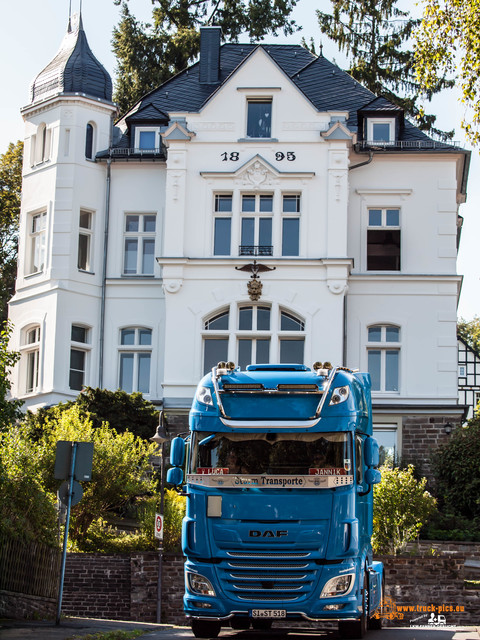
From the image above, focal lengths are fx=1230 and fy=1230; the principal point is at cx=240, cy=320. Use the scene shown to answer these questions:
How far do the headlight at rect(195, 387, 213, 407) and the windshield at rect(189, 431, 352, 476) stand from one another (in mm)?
468

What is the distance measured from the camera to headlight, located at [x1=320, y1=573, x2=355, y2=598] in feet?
49.6

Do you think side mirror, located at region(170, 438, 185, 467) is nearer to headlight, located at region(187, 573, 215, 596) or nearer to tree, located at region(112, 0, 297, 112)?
headlight, located at region(187, 573, 215, 596)

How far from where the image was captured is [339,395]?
15.8 metres

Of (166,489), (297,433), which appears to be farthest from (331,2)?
(297,433)

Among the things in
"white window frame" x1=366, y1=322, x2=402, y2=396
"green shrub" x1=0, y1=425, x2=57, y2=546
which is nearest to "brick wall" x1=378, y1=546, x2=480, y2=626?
"green shrub" x1=0, y1=425, x2=57, y2=546

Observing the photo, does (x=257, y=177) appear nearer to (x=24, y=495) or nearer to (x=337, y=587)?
(x=24, y=495)

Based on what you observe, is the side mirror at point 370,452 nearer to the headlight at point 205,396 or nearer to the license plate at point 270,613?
the headlight at point 205,396

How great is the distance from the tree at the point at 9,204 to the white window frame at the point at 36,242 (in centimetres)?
757

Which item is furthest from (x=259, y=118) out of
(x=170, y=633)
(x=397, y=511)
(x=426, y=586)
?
(x=170, y=633)

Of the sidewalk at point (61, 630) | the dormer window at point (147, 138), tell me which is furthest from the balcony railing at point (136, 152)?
the sidewalk at point (61, 630)

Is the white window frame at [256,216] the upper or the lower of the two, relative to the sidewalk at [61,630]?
upper

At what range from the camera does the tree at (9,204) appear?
46531mm

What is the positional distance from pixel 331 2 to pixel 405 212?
49.3 feet

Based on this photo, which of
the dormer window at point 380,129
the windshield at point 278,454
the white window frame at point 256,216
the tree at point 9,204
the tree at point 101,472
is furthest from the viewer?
the tree at point 9,204
